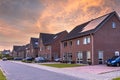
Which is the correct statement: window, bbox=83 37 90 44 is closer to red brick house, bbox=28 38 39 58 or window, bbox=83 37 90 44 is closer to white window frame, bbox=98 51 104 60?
white window frame, bbox=98 51 104 60

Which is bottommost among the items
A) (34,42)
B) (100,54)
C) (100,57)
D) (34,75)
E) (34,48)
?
(34,75)

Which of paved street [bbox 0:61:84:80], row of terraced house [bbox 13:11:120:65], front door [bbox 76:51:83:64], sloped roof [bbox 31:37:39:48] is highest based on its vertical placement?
sloped roof [bbox 31:37:39:48]

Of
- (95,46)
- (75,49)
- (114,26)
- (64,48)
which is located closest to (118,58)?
(95,46)

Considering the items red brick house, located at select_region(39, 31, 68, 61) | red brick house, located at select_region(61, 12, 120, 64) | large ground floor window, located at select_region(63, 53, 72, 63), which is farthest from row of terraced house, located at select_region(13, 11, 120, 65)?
red brick house, located at select_region(39, 31, 68, 61)

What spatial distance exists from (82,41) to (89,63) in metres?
5.43

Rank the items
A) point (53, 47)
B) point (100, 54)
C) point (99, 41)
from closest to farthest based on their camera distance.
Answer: point (99, 41) → point (100, 54) → point (53, 47)

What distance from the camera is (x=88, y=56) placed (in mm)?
43906

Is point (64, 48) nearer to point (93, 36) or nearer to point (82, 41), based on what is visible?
point (82, 41)

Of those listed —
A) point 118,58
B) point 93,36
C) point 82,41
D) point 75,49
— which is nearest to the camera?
point 118,58

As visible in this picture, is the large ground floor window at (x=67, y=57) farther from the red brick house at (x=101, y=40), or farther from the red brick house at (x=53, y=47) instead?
the red brick house at (x=53, y=47)

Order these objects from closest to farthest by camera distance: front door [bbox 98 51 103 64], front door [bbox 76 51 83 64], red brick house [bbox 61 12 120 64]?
red brick house [bbox 61 12 120 64]
front door [bbox 98 51 103 64]
front door [bbox 76 51 83 64]

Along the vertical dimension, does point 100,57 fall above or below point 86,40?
below

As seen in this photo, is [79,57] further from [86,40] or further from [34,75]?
[34,75]

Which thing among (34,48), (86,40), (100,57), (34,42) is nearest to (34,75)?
(100,57)
